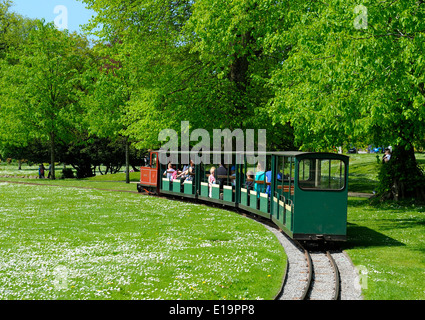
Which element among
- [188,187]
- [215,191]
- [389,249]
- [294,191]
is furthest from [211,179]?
[389,249]

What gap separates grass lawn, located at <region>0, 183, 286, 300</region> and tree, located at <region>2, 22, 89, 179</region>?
23.1 meters

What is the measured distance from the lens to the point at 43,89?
4419 cm

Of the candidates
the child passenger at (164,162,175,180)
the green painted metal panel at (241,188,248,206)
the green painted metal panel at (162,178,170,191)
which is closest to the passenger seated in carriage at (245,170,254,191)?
the green painted metal panel at (241,188,248,206)

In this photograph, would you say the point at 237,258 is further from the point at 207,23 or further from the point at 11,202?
the point at 11,202

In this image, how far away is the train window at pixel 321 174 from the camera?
1395cm

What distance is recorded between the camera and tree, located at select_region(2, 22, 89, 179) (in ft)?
142

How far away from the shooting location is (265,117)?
86.4ft

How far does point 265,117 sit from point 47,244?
598 inches

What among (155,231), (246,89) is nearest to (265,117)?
(246,89)

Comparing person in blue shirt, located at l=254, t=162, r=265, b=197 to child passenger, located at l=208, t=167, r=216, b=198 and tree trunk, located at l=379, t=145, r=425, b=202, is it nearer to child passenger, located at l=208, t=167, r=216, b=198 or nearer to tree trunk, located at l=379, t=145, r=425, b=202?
child passenger, located at l=208, t=167, r=216, b=198

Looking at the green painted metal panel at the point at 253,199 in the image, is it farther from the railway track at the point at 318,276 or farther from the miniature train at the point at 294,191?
the railway track at the point at 318,276

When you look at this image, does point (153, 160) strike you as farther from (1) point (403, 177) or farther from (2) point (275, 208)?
(2) point (275, 208)

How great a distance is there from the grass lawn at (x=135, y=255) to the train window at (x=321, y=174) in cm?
199

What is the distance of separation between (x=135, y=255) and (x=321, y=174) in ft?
18.3
